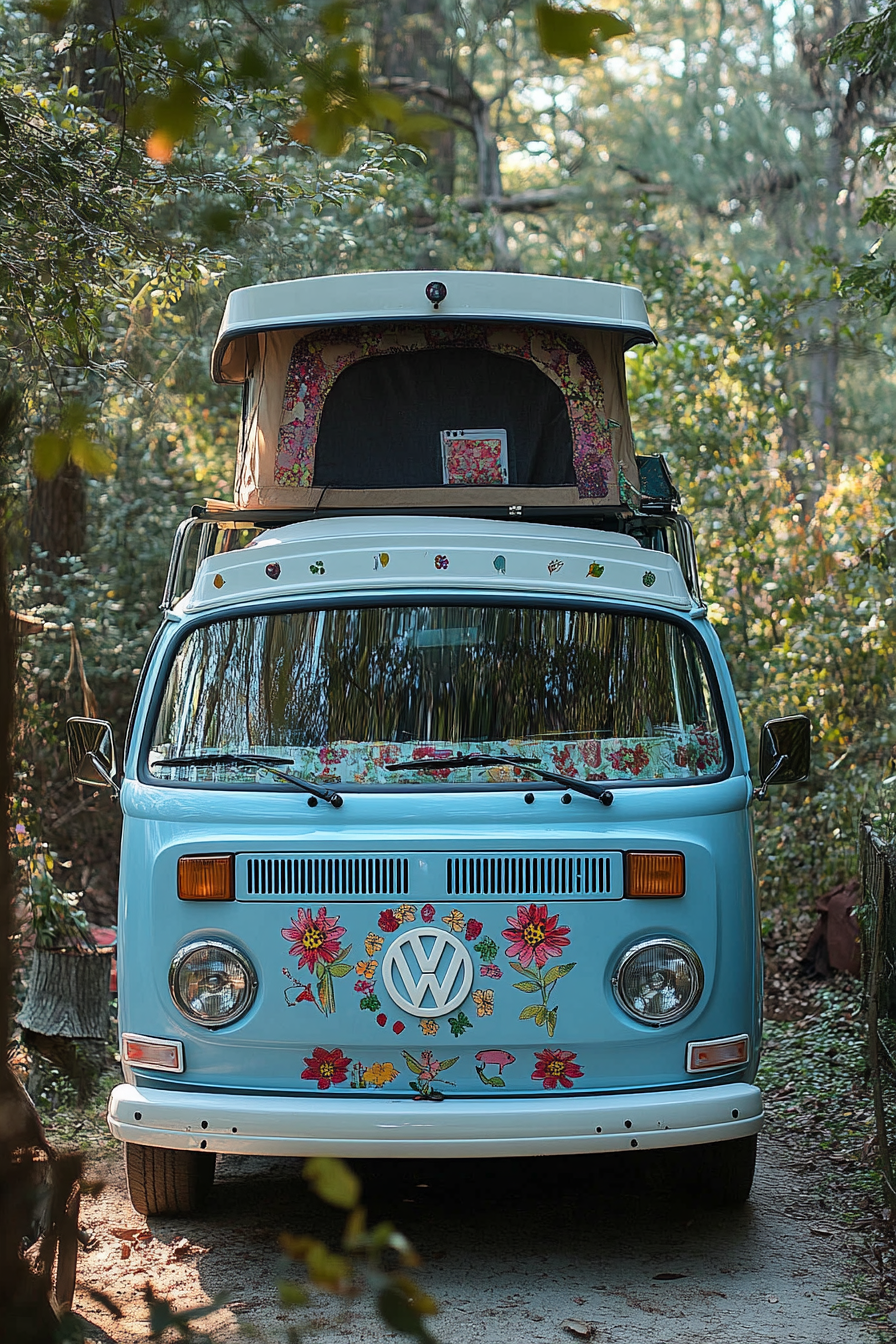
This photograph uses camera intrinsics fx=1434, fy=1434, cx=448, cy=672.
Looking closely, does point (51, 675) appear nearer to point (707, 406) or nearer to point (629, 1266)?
point (707, 406)

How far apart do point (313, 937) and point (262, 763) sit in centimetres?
63

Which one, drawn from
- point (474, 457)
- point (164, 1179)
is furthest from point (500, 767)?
point (474, 457)

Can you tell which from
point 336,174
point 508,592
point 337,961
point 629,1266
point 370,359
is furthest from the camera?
point 336,174

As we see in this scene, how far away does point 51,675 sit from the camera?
10.2 metres

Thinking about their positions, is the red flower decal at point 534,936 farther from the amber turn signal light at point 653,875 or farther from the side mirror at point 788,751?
the side mirror at point 788,751

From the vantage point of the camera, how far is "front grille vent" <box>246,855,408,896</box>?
433cm

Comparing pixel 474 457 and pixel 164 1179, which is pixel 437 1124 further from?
pixel 474 457

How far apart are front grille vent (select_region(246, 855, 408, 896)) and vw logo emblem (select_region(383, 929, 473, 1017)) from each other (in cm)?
16

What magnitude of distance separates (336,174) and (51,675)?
3.99 metres

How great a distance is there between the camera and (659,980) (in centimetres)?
438

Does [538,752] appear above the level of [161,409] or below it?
below

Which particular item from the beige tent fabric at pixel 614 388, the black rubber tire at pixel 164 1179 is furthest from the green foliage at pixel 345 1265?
the beige tent fabric at pixel 614 388

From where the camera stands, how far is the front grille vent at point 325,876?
14.2 ft

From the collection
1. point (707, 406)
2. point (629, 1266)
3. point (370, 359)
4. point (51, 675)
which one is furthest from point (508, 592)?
point (707, 406)
